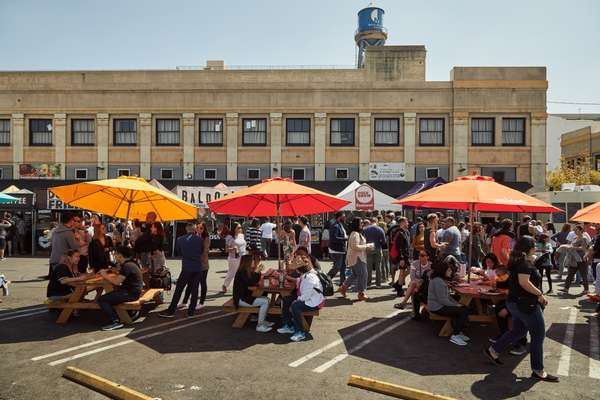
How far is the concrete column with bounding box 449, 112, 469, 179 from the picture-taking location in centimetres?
2931

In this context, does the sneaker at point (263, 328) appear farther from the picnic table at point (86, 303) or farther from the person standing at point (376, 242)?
the person standing at point (376, 242)

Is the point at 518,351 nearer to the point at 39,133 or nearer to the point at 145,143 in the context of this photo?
the point at 145,143

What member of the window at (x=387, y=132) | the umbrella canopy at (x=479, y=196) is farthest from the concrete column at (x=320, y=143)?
the umbrella canopy at (x=479, y=196)

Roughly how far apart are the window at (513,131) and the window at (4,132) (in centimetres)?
3053

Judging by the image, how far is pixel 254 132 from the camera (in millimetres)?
30297

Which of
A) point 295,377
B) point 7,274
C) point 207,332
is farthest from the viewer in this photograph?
point 7,274

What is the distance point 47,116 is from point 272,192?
87.6ft

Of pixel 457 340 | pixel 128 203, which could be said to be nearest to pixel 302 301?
pixel 457 340

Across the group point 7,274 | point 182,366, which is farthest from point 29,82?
point 182,366

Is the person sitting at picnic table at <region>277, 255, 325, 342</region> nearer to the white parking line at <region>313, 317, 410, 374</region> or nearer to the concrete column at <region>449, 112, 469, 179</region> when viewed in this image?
the white parking line at <region>313, 317, 410, 374</region>

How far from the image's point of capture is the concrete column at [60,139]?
1194 inches

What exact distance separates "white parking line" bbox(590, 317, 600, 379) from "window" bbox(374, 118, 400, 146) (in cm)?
2070

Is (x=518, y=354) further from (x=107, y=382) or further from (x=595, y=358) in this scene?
(x=107, y=382)

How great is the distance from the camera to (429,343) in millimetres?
8148
